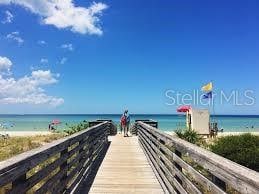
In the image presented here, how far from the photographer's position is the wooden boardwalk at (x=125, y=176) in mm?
7934

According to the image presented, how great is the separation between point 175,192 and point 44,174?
7.71 feet

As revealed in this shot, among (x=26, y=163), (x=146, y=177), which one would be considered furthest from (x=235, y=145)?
(x=26, y=163)

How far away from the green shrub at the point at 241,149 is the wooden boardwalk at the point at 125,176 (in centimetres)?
241

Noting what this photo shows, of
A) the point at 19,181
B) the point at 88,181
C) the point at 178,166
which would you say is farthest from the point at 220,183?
the point at 88,181

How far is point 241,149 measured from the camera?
1223cm

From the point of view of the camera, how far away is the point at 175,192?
6512 mm

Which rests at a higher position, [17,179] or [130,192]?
[17,179]

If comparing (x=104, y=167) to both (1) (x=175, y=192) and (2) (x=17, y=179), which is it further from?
(2) (x=17, y=179)

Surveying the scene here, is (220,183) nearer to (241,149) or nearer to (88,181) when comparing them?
(88,181)

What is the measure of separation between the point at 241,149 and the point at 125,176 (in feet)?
14.6

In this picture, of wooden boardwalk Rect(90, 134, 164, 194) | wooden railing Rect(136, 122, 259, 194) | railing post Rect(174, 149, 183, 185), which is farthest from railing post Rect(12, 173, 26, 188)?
wooden boardwalk Rect(90, 134, 164, 194)

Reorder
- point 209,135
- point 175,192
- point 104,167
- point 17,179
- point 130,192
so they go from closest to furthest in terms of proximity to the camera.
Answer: point 17,179 → point 175,192 → point 130,192 → point 104,167 → point 209,135

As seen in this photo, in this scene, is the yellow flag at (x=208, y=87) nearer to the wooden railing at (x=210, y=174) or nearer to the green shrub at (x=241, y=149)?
the green shrub at (x=241, y=149)

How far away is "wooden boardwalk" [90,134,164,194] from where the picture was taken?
26.0 ft
